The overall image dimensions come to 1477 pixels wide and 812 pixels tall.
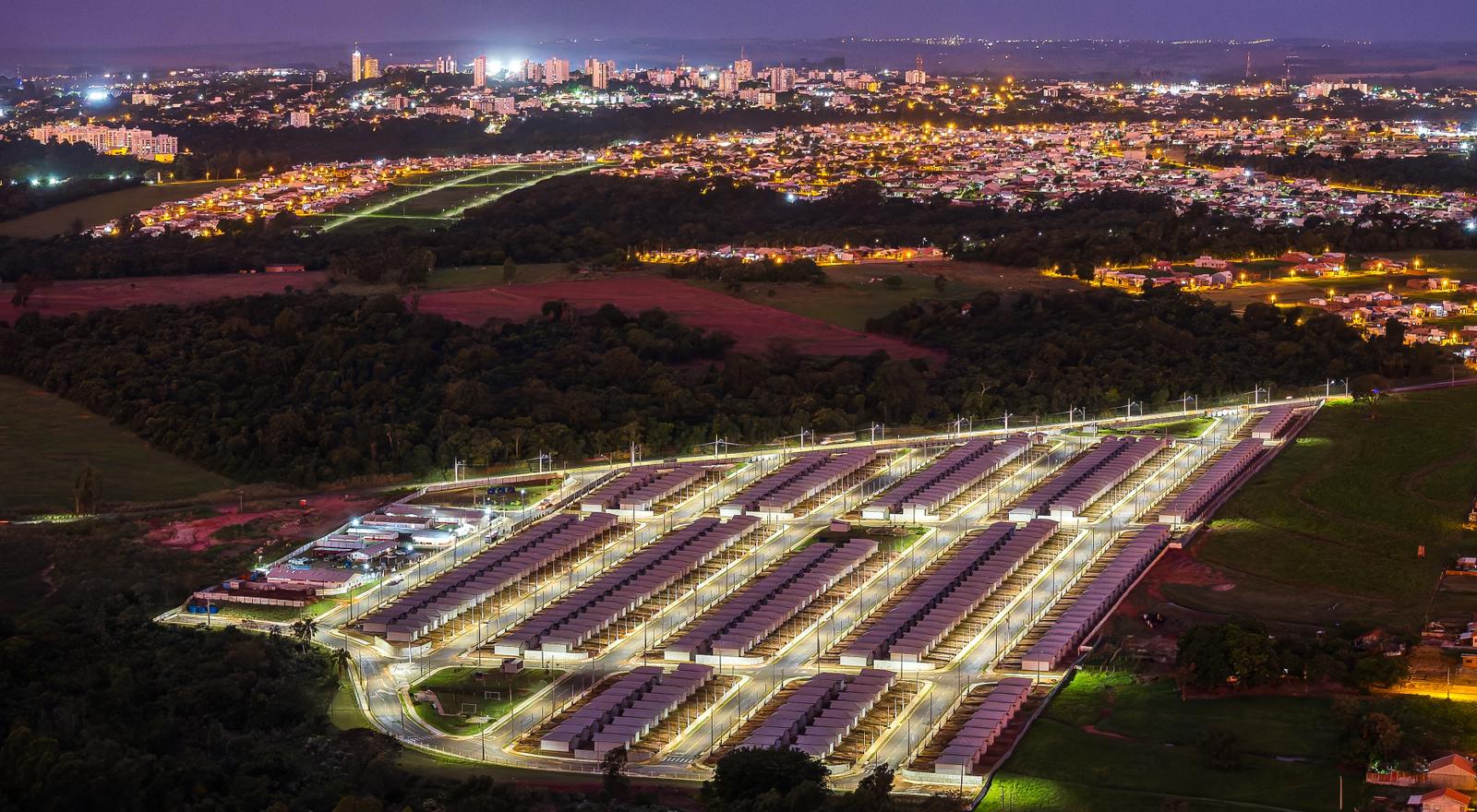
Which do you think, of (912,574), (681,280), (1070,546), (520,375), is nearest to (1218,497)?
(1070,546)

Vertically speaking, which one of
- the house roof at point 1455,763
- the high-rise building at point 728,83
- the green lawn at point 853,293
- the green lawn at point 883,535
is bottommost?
the green lawn at point 883,535

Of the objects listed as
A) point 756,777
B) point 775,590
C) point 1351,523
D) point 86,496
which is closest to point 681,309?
point 86,496

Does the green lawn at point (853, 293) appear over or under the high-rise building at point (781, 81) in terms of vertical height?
under

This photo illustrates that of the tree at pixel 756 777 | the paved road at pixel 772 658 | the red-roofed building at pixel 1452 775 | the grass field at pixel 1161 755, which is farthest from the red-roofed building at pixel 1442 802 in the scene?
the tree at pixel 756 777

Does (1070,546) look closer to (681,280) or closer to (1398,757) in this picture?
(1398,757)

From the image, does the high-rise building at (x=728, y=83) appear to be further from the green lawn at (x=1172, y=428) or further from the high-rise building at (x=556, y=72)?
the green lawn at (x=1172, y=428)

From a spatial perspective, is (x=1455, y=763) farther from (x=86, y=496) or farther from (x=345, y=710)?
(x=86, y=496)
